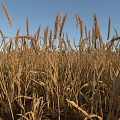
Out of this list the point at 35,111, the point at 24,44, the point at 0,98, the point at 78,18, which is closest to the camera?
the point at 35,111

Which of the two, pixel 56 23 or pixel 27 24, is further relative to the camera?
pixel 27 24

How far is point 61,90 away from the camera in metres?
1.28

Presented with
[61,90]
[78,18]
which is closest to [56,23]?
[78,18]

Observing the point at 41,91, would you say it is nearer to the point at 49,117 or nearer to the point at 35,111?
the point at 49,117

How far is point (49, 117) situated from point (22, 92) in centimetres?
36

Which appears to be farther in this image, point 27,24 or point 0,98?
point 27,24

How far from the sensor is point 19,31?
2.10 m

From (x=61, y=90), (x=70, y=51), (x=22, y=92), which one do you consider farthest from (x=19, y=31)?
(x=61, y=90)

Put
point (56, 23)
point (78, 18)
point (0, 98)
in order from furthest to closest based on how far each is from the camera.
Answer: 1. point (78, 18)
2. point (56, 23)
3. point (0, 98)

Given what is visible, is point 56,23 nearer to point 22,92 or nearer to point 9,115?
point 22,92

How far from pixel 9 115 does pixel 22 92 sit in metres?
0.25

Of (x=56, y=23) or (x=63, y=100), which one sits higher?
(x=56, y=23)

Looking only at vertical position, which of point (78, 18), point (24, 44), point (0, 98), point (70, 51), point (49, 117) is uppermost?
point (78, 18)

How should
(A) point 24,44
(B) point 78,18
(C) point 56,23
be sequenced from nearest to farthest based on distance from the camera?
(C) point 56,23, (B) point 78,18, (A) point 24,44
